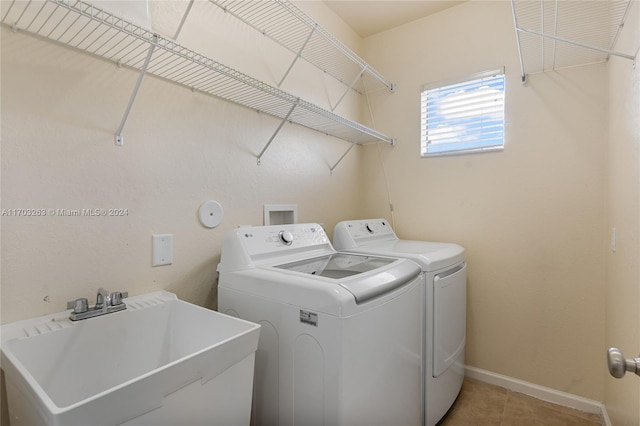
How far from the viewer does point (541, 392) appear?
6.55ft

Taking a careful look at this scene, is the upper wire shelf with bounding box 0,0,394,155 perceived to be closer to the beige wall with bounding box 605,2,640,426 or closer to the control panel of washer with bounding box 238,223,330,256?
the control panel of washer with bounding box 238,223,330,256

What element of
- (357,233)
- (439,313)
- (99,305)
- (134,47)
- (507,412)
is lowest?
(507,412)

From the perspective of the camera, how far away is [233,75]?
1.25 meters

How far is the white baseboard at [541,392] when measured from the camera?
1.86 m

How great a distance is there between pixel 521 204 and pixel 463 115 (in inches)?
30.4

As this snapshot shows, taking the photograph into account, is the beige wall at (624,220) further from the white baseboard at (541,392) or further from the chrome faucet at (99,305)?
the chrome faucet at (99,305)

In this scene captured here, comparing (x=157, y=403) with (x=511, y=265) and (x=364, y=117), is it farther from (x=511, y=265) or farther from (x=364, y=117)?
(x=364, y=117)

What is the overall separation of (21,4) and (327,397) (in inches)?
62.6

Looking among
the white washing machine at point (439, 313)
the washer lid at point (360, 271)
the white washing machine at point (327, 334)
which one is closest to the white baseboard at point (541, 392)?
the white washing machine at point (439, 313)

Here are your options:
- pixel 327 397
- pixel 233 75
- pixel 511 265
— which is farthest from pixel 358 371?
pixel 511 265

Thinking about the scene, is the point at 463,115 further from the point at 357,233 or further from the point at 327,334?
the point at 327,334

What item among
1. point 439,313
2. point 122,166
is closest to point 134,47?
point 122,166

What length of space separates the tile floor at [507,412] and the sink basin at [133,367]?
1485 millimetres

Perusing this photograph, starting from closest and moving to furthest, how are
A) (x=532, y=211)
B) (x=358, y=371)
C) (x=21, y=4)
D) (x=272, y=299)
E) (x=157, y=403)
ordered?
1. (x=157, y=403)
2. (x=21, y=4)
3. (x=358, y=371)
4. (x=272, y=299)
5. (x=532, y=211)
